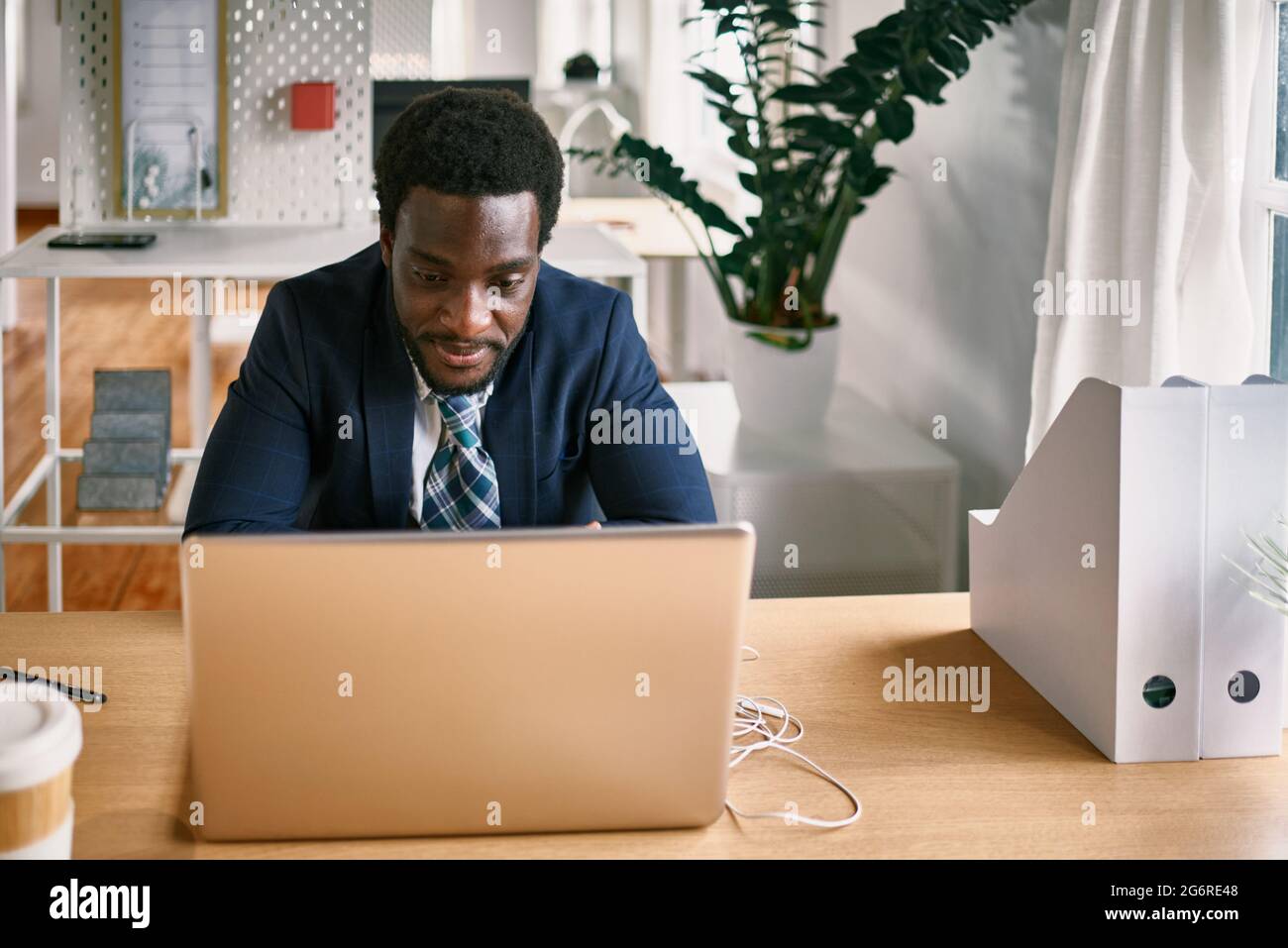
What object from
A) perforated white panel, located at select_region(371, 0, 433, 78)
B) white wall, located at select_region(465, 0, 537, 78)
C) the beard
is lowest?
the beard

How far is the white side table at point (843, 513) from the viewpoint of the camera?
110 inches

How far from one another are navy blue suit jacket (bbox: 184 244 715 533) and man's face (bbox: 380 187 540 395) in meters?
0.06

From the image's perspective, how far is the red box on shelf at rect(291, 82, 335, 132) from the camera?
331cm

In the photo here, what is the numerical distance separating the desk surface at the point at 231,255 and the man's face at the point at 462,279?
1293mm

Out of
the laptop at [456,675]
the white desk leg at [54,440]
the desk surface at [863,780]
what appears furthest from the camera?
the white desk leg at [54,440]

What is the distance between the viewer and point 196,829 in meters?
1.10

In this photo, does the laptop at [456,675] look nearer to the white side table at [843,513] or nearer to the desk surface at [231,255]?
the white side table at [843,513]

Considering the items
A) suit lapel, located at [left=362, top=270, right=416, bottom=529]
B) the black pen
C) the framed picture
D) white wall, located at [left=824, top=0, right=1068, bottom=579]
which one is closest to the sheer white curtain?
white wall, located at [left=824, top=0, right=1068, bottom=579]

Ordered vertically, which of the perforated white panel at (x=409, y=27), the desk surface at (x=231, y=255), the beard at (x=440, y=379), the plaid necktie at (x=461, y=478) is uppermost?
the perforated white panel at (x=409, y=27)

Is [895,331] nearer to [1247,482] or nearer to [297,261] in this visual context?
[297,261]

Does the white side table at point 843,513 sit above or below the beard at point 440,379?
below

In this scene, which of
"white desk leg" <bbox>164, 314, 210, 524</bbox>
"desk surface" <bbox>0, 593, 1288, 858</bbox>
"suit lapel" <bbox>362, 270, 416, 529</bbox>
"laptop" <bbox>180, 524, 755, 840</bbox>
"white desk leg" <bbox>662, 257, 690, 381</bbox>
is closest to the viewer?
"laptop" <bbox>180, 524, 755, 840</bbox>

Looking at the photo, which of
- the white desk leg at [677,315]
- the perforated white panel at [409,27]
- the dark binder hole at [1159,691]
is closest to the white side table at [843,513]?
the dark binder hole at [1159,691]

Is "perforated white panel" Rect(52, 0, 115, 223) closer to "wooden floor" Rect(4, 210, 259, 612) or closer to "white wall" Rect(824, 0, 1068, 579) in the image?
"wooden floor" Rect(4, 210, 259, 612)
